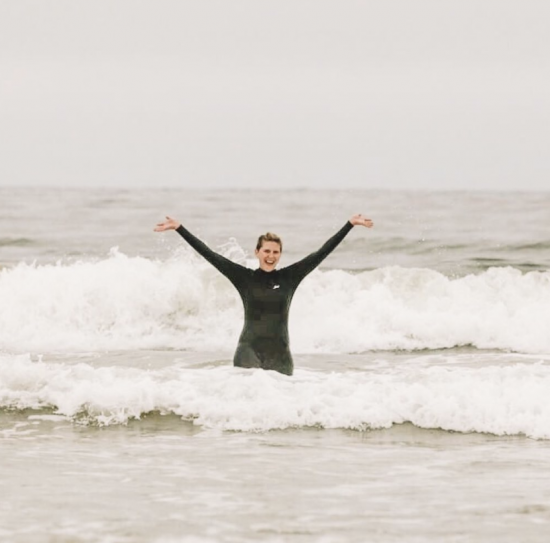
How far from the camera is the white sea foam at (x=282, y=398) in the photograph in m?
8.62

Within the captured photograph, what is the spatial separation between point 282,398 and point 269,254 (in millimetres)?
1302

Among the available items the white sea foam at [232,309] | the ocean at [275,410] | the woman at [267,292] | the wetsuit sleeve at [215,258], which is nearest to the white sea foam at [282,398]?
the ocean at [275,410]

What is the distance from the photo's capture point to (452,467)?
7.08 m

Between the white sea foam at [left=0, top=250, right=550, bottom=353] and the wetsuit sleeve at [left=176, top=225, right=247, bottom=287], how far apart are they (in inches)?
193

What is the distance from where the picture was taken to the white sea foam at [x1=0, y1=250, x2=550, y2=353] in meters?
14.4

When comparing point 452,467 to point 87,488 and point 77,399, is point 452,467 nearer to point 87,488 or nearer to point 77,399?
point 87,488

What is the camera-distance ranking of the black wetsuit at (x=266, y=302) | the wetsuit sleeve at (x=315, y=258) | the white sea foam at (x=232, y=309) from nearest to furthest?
the wetsuit sleeve at (x=315, y=258), the black wetsuit at (x=266, y=302), the white sea foam at (x=232, y=309)

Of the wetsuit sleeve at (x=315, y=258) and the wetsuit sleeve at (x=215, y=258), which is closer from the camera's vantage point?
the wetsuit sleeve at (x=215, y=258)

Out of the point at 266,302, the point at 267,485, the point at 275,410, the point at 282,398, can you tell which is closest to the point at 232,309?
the point at 266,302

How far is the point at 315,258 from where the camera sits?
9.12m

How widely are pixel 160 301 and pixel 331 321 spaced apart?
2.88m

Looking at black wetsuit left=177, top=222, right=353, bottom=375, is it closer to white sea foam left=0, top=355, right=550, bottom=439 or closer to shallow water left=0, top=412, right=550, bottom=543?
white sea foam left=0, top=355, right=550, bottom=439

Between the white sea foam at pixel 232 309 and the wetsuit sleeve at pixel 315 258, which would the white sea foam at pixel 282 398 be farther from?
the white sea foam at pixel 232 309

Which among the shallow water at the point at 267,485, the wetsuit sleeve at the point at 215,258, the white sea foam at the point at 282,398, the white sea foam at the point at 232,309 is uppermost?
the wetsuit sleeve at the point at 215,258
